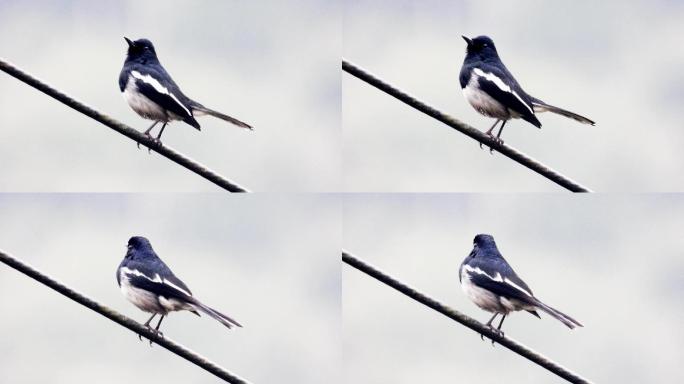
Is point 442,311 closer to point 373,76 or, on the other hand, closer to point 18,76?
point 373,76

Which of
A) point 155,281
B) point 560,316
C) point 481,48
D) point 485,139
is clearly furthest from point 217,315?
point 481,48

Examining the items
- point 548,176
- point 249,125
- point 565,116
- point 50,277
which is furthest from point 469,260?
point 50,277

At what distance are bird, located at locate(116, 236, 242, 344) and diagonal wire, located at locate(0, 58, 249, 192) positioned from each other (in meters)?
2.05

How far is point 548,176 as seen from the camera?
810 cm

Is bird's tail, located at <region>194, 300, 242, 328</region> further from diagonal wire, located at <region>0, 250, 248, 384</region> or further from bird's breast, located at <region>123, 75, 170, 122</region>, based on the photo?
bird's breast, located at <region>123, 75, 170, 122</region>

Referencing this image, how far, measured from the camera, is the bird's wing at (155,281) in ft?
33.8

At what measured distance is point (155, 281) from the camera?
422 inches

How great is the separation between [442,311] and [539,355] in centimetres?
70

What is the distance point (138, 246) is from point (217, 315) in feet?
7.04

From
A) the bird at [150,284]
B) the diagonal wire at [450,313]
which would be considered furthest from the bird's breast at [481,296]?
the diagonal wire at [450,313]

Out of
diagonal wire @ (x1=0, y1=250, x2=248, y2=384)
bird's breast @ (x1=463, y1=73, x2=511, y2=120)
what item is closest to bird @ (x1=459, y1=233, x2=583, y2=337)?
bird's breast @ (x1=463, y1=73, x2=511, y2=120)

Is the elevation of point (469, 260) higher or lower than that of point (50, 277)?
higher

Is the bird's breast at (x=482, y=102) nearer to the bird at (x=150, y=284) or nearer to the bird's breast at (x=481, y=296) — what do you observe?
the bird's breast at (x=481, y=296)

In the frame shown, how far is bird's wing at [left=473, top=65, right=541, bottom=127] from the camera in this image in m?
10.7
